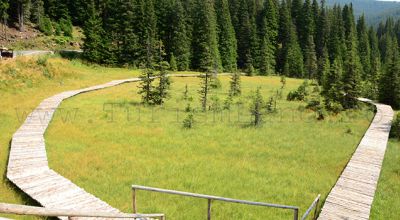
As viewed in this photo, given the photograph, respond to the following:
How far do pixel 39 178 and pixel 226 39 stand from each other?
221ft

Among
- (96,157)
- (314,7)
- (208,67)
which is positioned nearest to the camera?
(96,157)

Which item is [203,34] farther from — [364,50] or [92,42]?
[364,50]

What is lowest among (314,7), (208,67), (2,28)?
(208,67)

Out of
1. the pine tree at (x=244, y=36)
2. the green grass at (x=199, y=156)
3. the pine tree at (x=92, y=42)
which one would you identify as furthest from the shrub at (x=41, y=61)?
the pine tree at (x=244, y=36)

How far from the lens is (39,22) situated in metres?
69.6

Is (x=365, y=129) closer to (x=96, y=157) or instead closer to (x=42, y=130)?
(x=96, y=157)

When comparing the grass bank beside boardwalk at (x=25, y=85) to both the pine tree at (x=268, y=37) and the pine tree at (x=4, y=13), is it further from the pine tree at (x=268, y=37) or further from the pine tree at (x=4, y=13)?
the pine tree at (x=268, y=37)

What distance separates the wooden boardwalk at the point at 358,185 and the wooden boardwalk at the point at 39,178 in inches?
314

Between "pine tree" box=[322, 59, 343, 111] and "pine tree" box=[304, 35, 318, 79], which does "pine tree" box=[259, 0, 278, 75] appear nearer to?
"pine tree" box=[304, 35, 318, 79]

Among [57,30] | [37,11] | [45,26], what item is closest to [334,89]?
[57,30]

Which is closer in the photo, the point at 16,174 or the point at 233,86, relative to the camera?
the point at 16,174

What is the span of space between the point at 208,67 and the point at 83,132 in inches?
584

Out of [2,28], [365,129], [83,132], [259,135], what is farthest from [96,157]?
[2,28]

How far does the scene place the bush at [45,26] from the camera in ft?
228
